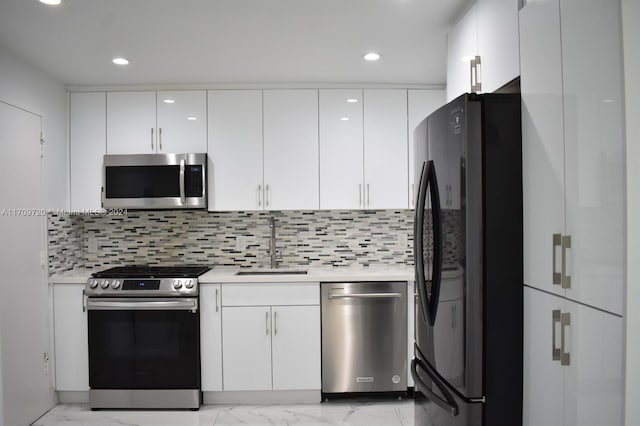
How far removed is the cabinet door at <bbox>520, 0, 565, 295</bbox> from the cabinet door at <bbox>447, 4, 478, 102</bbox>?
518mm

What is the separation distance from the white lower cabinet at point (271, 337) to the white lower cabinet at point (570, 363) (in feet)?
6.27

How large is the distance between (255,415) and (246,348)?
0.47m

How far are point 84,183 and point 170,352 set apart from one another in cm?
155

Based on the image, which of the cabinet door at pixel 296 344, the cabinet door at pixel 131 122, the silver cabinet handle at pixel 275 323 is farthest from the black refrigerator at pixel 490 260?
the cabinet door at pixel 131 122

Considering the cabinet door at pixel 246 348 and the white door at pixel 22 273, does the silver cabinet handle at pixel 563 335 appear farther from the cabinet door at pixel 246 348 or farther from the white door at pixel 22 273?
the white door at pixel 22 273

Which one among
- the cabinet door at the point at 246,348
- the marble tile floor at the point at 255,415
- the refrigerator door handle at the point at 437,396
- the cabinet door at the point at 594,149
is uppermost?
the cabinet door at the point at 594,149

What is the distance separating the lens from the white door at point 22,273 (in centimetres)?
279

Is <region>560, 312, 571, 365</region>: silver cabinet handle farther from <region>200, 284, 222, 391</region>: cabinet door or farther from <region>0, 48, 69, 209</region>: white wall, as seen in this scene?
<region>0, 48, 69, 209</region>: white wall

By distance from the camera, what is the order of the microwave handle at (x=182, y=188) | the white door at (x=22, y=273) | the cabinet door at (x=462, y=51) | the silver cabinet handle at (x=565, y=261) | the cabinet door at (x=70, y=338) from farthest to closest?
the microwave handle at (x=182, y=188) → the cabinet door at (x=70, y=338) → the white door at (x=22, y=273) → the cabinet door at (x=462, y=51) → the silver cabinet handle at (x=565, y=261)

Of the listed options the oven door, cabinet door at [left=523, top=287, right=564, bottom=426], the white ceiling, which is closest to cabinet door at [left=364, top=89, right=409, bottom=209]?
the white ceiling

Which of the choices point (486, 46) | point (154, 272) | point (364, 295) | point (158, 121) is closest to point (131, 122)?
point (158, 121)

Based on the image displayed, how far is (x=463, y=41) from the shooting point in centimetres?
227

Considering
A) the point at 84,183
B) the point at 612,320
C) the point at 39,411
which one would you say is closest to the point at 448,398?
the point at 612,320

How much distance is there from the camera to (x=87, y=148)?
3.60 meters
